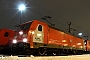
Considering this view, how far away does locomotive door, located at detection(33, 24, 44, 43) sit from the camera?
1504 cm

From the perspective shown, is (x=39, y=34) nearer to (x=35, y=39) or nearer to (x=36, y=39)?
(x=36, y=39)

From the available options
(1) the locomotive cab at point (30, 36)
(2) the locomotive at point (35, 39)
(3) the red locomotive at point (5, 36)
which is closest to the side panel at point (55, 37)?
(2) the locomotive at point (35, 39)

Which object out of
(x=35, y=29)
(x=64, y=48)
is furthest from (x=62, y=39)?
(x=35, y=29)

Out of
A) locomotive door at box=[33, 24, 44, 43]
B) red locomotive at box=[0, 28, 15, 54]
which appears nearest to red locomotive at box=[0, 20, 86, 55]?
locomotive door at box=[33, 24, 44, 43]

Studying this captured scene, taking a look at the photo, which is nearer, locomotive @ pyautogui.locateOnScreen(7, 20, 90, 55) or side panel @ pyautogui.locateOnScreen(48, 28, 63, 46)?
locomotive @ pyautogui.locateOnScreen(7, 20, 90, 55)

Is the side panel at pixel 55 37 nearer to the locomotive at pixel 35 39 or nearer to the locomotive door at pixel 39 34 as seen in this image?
the locomotive at pixel 35 39

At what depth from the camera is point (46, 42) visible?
1641 centimetres

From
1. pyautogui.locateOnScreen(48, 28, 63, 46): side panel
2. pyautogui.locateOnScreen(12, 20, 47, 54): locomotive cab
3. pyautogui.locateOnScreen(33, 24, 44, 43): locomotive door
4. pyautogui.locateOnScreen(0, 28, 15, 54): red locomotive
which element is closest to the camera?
pyautogui.locateOnScreen(12, 20, 47, 54): locomotive cab

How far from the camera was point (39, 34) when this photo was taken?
51.2 ft

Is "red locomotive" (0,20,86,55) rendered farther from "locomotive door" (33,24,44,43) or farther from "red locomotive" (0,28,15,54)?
"red locomotive" (0,28,15,54)

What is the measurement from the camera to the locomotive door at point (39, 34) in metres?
15.0

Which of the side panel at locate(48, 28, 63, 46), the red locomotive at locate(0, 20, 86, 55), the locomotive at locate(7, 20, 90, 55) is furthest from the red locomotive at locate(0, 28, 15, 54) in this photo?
the side panel at locate(48, 28, 63, 46)

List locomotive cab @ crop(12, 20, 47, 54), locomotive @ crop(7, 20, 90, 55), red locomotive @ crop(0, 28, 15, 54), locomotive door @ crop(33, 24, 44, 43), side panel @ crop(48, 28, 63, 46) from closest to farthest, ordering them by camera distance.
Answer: locomotive cab @ crop(12, 20, 47, 54) < locomotive @ crop(7, 20, 90, 55) < locomotive door @ crop(33, 24, 44, 43) < side panel @ crop(48, 28, 63, 46) < red locomotive @ crop(0, 28, 15, 54)

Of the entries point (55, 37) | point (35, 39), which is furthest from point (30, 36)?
point (55, 37)
